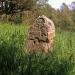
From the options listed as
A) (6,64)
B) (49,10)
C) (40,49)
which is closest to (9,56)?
(6,64)

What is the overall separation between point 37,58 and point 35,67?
1.36ft

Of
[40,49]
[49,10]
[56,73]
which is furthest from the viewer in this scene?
[49,10]

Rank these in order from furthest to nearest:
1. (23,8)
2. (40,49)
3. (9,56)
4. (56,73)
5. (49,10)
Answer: (49,10) < (23,8) < (40,49) < (9,56) < (56,73)

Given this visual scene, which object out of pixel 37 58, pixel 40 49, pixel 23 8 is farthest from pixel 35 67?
pixel 23 8

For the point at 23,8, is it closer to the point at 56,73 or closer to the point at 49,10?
the point at 49,10

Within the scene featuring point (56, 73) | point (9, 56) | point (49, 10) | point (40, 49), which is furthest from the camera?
point (49, 10)

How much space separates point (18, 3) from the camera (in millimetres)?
21281

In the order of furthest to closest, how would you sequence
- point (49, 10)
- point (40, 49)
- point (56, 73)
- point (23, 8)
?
1. point (49, 10)
2. point (23, 8)
3. point (40, 49)
4. point (56, 73)

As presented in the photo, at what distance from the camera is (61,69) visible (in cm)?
549

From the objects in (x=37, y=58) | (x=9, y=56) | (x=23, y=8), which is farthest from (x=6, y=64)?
(x=23, y=8)

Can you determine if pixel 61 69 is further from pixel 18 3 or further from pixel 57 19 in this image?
pixel 57 19

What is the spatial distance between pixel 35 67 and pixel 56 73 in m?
0.42

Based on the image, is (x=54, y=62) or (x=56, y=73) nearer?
(x=56, y=73)

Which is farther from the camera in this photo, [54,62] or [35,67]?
[54,62]
